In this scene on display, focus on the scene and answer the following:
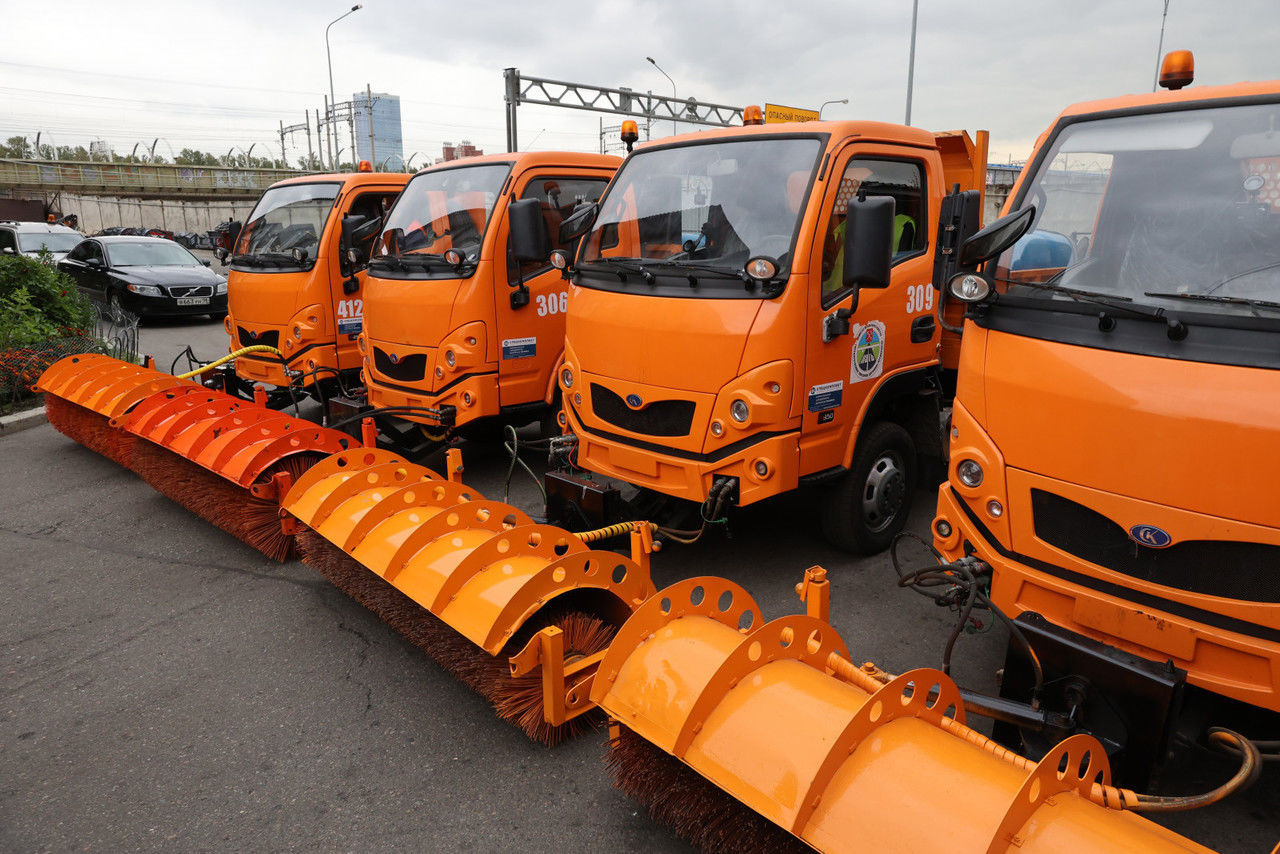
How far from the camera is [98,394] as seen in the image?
20.7ft

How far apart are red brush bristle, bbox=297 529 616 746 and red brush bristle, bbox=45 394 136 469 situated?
3755mm

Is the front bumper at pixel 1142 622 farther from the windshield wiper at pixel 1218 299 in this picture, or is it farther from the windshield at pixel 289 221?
the windshield at pixel 289 221

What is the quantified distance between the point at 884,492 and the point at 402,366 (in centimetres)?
382

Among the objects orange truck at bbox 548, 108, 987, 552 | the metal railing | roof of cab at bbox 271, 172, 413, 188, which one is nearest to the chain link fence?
roof of cab at bbox 271, 172, 413, 188

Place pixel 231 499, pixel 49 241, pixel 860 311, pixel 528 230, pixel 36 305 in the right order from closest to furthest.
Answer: pixel 860 311
pixel 231 499
pixel 528 230
pixel 36 305
pixel 49 241

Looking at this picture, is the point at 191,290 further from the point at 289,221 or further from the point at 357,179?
the point at 357,179

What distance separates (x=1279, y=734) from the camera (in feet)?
8.59

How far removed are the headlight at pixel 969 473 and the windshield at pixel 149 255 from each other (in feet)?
56.2

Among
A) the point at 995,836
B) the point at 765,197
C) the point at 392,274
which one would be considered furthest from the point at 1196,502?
the point at 392,274

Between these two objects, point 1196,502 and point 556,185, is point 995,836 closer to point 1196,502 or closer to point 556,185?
point 1196,502

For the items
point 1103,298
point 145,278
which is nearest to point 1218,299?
point 1103,298

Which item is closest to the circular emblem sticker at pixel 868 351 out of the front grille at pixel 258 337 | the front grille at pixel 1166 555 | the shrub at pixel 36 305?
the front grille at pixel 1166 555

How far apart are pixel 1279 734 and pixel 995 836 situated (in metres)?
1.63

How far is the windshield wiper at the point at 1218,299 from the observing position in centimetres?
252
